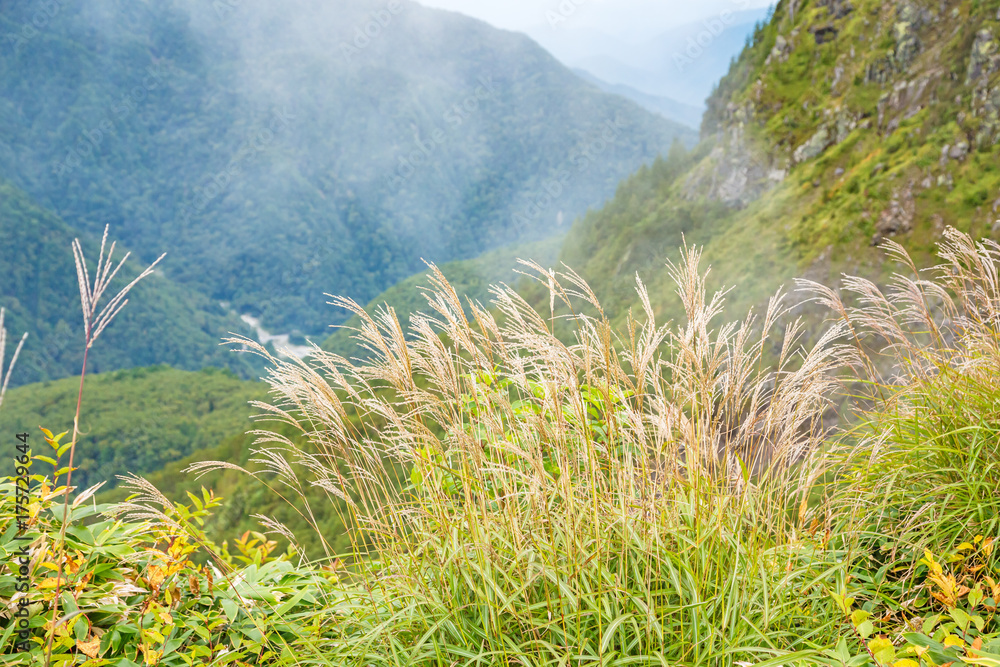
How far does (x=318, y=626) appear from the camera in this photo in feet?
6.82

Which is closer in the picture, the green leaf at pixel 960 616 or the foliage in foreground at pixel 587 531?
the green leaf at pixel 960 616

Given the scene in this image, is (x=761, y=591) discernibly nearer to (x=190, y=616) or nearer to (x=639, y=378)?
(x=639, y=378)

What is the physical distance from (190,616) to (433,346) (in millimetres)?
1481

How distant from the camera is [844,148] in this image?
20.9 metres

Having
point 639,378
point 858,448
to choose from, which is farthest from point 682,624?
point 858,448

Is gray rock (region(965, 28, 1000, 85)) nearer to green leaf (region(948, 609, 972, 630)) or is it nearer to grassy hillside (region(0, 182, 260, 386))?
green leaf (region(948, 609, 972, 630))
